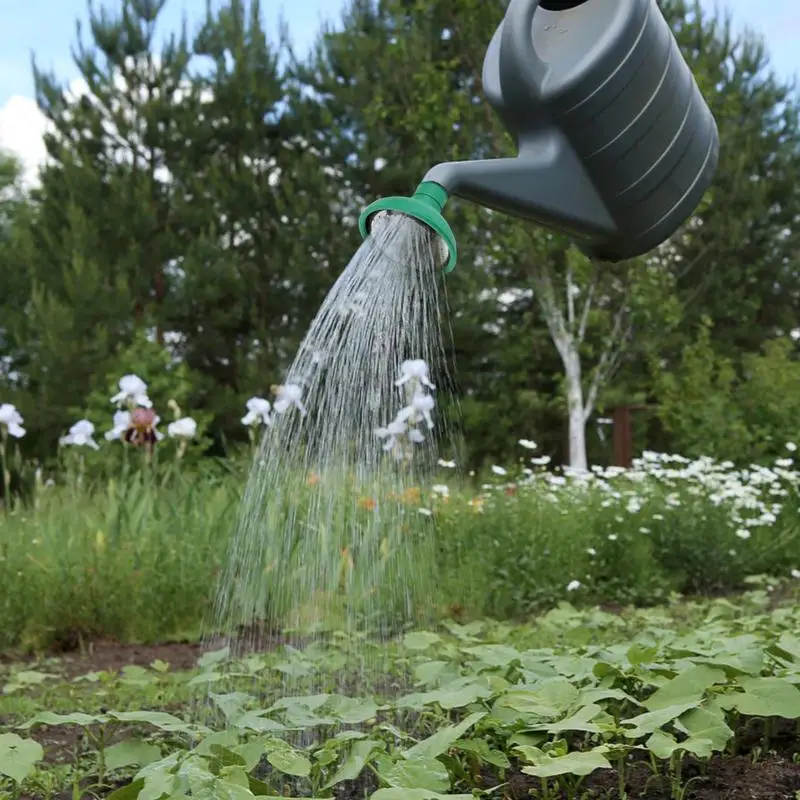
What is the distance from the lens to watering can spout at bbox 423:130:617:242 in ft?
4.65

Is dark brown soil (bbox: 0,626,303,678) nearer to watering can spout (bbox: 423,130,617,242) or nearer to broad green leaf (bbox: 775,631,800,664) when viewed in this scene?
broad green leaf (bbox: 775,631,800,664)

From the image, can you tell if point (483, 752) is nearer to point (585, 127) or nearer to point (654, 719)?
point (654, 719)

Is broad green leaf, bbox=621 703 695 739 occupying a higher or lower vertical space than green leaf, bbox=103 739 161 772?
higher

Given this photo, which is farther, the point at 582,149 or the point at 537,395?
the point at 537,395

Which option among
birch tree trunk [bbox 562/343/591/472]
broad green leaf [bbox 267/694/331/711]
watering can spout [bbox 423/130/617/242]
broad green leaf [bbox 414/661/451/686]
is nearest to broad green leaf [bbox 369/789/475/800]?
broad green leaf [bbox 267/694/331/711]

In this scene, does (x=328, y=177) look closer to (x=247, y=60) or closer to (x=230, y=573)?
(x=247, y=60)

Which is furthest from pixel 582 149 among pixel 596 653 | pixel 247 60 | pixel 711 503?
pixel 247 60

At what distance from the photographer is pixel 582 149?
1503 millimetres

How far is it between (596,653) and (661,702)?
1.38 feet

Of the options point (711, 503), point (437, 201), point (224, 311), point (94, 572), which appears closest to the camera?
point (437, 201)

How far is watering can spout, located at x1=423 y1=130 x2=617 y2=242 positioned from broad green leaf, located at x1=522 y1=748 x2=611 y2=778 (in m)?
0.77

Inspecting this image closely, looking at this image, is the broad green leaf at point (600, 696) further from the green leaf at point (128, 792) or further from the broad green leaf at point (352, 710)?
the green leaf at point (128, 792)

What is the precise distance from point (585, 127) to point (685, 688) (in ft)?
2.79

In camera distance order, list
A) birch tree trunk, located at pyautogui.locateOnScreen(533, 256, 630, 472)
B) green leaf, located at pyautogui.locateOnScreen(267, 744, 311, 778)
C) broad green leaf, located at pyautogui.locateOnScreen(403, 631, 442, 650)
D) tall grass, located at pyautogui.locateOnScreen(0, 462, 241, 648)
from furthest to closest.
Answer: birch tree trunk, located at pyautogui.locateOnScreen(533, 256, 630, 472) → tall grass, located at pyautogui.locateOnScreen(0, 462, 241, 648) → broad green leaf, located at pyautogui.locateOnScreen(403, 631, 442, 650) → green leaf, located at pyautogui.locateOnScreen(267, 744, 311, 778)
